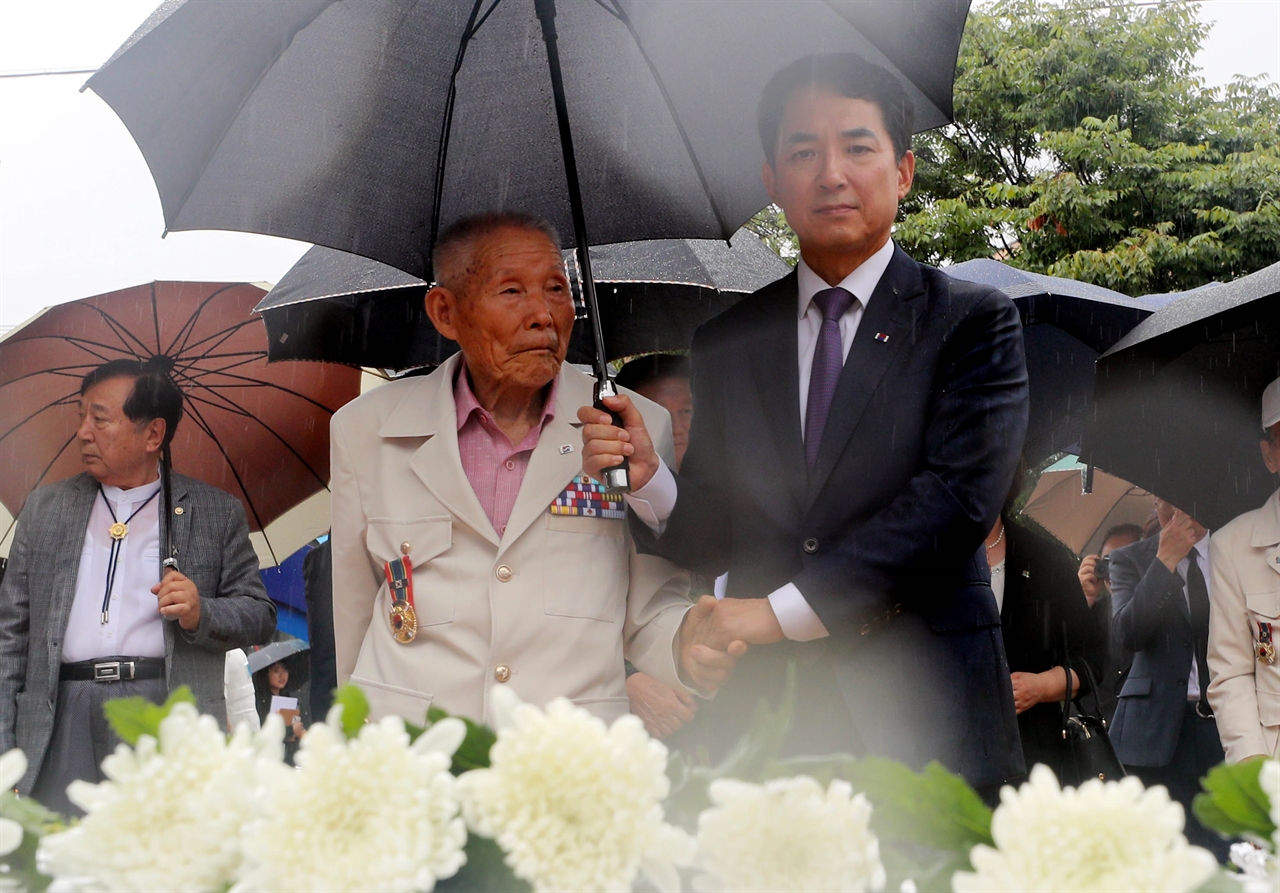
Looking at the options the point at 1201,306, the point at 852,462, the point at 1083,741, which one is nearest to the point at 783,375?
the point at 852,462

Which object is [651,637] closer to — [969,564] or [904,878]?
[969,564]

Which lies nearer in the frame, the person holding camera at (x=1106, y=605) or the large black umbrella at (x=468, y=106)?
the large black umbrella at (x=468, y=106)

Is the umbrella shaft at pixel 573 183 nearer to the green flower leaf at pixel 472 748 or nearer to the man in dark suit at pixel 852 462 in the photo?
the man in dark suit at pixel 852 462

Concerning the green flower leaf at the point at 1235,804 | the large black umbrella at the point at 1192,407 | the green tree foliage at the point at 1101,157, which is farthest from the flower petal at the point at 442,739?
the green tree foliage at the point at 1101,157

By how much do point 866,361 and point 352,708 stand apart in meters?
1.70

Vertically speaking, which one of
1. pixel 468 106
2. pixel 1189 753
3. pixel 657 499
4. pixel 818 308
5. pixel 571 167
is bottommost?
pixel 1189 753

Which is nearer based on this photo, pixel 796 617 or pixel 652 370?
pixel 796 617

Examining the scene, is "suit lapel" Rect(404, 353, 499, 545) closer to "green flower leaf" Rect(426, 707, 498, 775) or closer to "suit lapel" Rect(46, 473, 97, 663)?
"green flower leaf" Rect(426, 707, 498, 775)

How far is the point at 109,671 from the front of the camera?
4562mm

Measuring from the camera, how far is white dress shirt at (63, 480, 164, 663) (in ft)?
15.1

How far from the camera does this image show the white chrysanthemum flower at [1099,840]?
894mm

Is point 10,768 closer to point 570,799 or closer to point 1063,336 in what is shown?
point 570,799

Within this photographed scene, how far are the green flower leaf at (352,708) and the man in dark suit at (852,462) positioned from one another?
145cm

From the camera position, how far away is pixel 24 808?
1.13m
